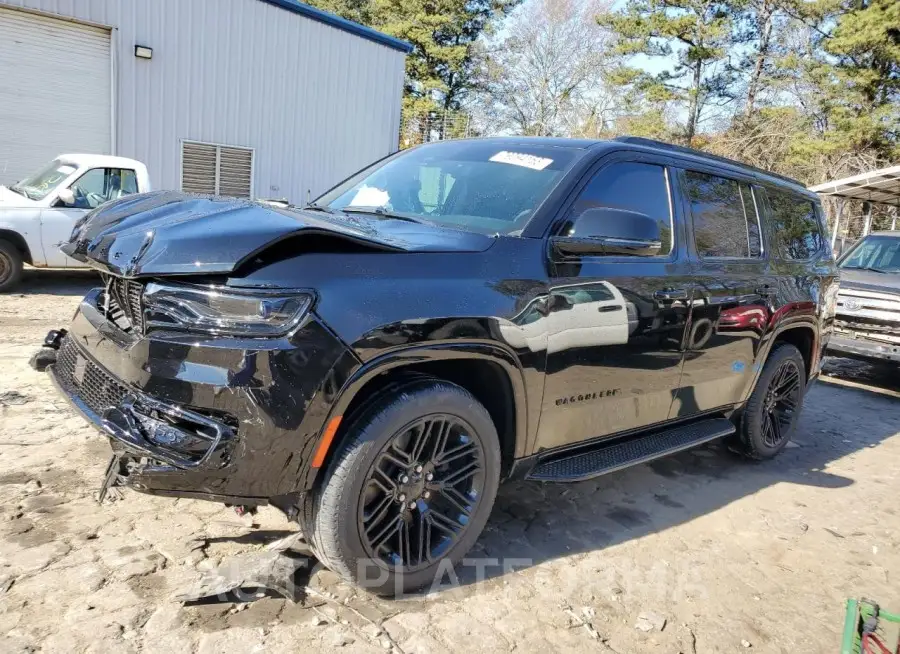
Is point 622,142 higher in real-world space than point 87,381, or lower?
higher

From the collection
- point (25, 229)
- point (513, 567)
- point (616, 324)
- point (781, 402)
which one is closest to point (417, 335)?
point (616, 324)

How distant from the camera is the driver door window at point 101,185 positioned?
8734mm

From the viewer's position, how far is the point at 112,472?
2318 mm

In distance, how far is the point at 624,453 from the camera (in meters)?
3.45

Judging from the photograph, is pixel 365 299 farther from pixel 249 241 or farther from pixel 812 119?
pixel 812 119

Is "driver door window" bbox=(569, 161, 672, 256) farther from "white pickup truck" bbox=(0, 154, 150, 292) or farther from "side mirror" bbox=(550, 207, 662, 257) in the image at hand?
"white pickup truck" bbox=(0, 154, 150, 292)

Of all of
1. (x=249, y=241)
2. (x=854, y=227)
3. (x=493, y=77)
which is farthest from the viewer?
(x=493, y=77)

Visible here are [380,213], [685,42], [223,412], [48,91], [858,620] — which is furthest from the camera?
[685,42]

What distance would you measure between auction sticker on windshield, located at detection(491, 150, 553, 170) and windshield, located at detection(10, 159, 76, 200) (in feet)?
24.5

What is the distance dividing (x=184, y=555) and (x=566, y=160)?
2495 millimetres

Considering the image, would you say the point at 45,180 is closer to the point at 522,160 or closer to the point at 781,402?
the point at 522,160

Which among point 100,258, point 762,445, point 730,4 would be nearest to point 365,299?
point 100,258

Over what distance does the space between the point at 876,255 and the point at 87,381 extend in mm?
9520

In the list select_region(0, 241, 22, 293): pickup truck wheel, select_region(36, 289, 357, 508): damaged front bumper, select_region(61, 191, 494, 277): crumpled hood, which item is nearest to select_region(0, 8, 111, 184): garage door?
select_region(0, 241, 22, 293): pickup truck wheel
